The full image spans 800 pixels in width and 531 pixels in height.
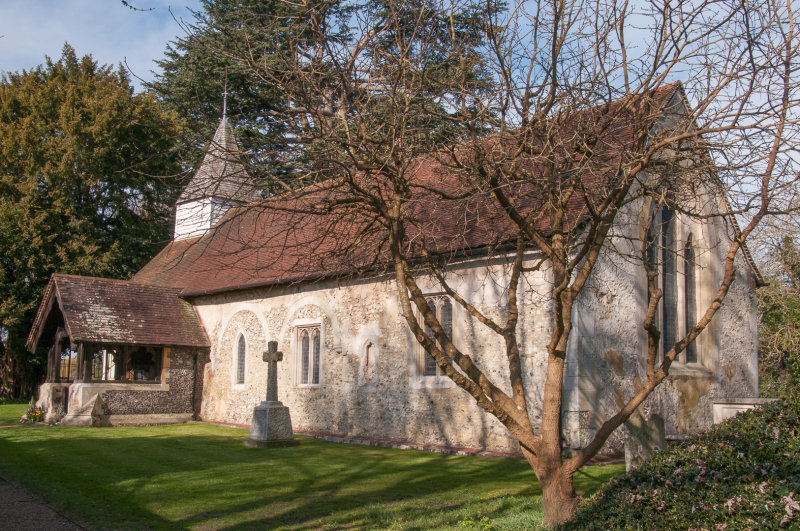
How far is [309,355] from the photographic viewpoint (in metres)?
17.7

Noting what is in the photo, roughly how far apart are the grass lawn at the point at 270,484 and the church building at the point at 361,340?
146 centimetres

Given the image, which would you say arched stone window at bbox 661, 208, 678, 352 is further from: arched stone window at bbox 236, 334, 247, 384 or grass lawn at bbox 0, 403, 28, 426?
grass lawn at bbox 0, 403, 28, 426

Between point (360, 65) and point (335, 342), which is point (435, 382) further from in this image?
point (360, 65)

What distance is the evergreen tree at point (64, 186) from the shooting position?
28234 millimetres

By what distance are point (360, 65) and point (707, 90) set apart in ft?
11.9

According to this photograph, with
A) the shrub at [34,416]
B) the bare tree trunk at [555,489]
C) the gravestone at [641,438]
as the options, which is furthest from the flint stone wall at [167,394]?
the gravestone at [641,438]

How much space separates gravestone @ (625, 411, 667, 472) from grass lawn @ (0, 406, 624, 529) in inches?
46.8

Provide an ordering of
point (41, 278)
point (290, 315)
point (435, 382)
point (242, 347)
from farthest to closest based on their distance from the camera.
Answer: point (41, 278) → point (242, 347) → point (290, 315) → point (435, 382)

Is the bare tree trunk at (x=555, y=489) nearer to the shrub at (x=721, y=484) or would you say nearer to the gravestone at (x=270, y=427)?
the shrub at (x=721, y=484)

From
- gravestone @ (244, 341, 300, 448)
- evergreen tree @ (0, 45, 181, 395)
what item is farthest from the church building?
evergreen tree @ (0, 45, 181, 395)

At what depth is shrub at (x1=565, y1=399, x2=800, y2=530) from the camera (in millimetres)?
4434

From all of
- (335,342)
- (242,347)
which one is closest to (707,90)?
(335,342)

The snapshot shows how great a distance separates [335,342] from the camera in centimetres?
1686

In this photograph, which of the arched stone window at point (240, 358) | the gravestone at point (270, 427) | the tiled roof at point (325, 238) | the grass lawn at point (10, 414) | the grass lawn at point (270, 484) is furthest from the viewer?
the arched stone window at point (240, 358)
